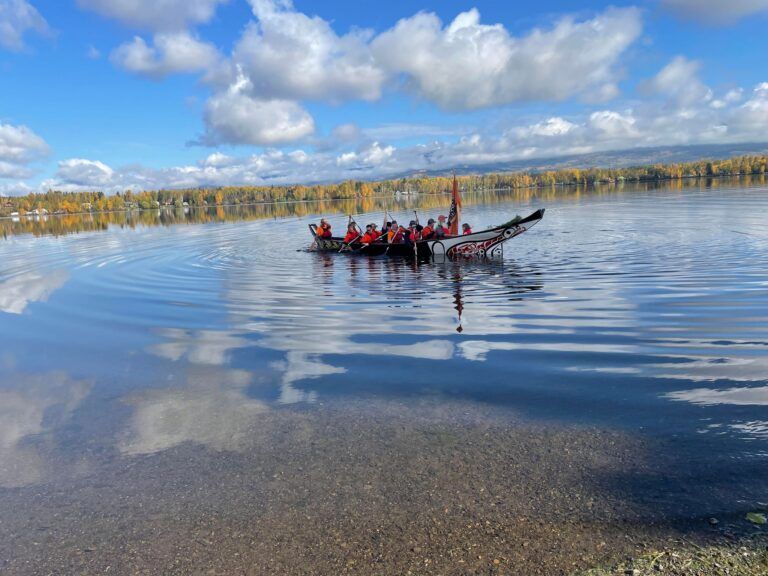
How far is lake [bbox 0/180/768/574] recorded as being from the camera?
5.51m

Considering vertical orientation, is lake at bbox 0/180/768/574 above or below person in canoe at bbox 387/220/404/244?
below

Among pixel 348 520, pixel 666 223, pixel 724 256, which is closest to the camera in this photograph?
pixel 348 520

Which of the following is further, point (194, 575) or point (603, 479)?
point (603, 479)

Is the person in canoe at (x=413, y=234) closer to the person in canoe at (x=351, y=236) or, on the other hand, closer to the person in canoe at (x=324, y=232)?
the person in canoe at (x=351, y=236)

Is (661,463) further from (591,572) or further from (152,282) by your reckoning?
(152,282)

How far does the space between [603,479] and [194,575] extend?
4548 mm

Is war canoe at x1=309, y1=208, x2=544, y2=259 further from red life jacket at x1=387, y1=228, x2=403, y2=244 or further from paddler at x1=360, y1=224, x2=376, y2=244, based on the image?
paddler at x1=360, y1=224, x2=376, y2=244

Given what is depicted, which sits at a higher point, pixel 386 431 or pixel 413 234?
pixel 413 234

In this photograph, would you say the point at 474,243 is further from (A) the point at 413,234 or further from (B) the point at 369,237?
(B) the point at 369,237

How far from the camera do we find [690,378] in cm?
941

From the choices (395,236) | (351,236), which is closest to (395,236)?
(395,236)

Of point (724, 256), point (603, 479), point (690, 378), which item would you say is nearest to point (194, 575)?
point (603, 479)

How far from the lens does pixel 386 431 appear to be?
8016 mm

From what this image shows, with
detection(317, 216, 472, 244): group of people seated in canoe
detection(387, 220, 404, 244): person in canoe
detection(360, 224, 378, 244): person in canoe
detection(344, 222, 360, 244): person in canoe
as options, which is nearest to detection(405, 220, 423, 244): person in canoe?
detection(317, 216, 472, 244): group of people seated in canoe
